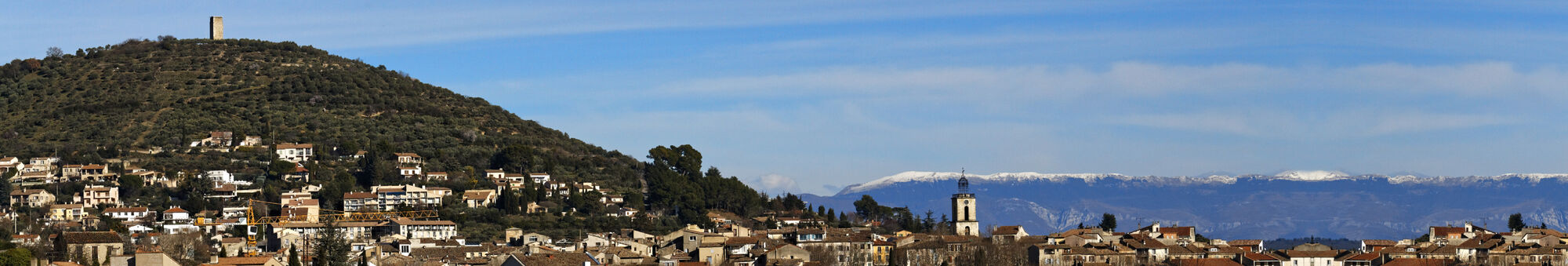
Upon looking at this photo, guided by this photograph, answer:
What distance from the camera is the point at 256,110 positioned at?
14462 centimetres

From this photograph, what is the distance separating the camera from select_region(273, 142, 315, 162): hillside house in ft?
423

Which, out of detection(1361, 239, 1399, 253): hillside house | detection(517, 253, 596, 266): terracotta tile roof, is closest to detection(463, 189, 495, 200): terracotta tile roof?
detection(517, 253, 596, 266): terracotta tile roof

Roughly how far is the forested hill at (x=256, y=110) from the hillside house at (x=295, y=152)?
921 millimetres

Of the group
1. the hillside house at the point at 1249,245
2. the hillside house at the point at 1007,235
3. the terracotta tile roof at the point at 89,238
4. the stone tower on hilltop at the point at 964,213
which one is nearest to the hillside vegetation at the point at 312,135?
the stone tower on hilltop at the point at 964,213

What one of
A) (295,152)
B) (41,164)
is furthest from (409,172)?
(41,164)

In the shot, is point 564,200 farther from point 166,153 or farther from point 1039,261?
point 1039,261

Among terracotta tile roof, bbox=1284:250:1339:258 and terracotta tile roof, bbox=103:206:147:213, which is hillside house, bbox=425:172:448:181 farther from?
terracotta tile roof, bbox=1284:250:1339:258

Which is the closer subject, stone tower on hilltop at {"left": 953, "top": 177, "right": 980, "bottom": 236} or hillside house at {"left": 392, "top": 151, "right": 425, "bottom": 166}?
stone tower on hilltop at {"left": 953, "top": 177, "right": 980, "bottom": 236}

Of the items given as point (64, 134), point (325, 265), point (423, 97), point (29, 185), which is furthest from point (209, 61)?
point (325, 265)

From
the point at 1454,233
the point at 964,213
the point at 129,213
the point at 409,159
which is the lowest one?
the point at 1454,233

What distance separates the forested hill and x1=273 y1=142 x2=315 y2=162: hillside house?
36.3 inches

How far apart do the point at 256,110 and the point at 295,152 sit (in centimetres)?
1629

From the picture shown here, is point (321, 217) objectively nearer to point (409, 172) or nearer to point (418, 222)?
point (418, 222)

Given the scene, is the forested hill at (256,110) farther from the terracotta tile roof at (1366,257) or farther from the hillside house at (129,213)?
the terracotta tile roof at (1366,257)
